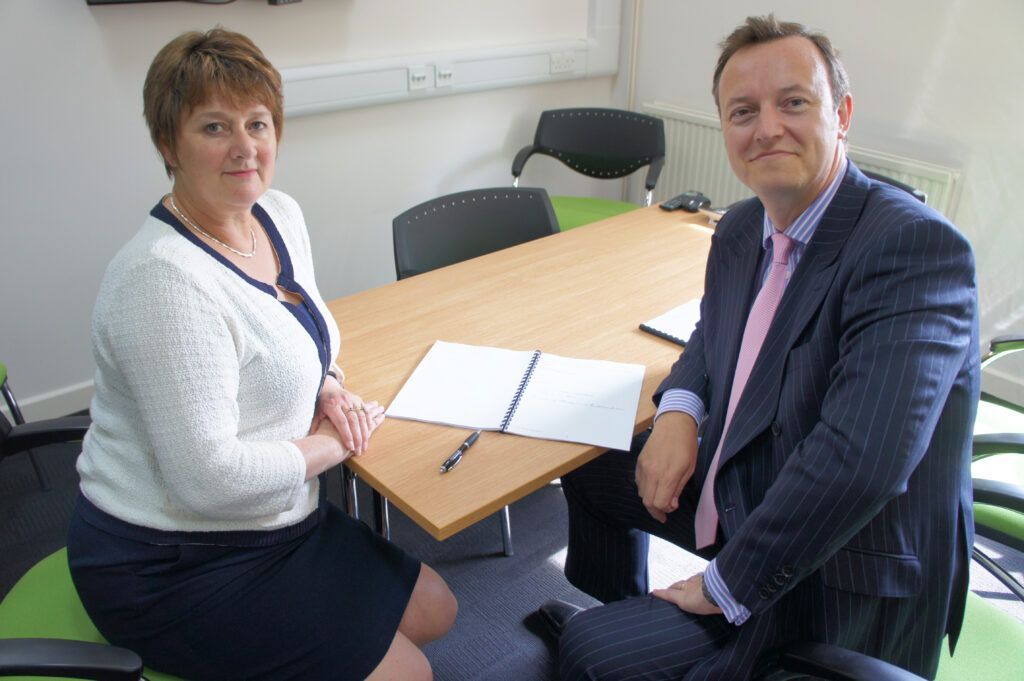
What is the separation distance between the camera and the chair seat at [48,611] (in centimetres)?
127

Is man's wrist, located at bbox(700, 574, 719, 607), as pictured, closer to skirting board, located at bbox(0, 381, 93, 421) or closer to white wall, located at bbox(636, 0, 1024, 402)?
white wall, located at bbox(636, 0, 1024, 402)

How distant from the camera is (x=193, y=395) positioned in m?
1.13

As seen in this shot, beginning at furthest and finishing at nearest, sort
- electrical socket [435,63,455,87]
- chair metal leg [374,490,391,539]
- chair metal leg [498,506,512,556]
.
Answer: electrical socket [435,63,455,87], chair metal leg [498,506,512,556], chair metal leg [374,490,391,539]

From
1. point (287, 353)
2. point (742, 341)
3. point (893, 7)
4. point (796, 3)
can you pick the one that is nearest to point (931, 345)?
point (742, 341)

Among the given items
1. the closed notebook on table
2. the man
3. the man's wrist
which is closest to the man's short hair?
the man

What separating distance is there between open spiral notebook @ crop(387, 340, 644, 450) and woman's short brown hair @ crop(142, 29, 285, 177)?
1.98ft

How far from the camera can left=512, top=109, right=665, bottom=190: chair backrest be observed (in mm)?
3504

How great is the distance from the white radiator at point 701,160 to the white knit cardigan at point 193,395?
8.54 ft

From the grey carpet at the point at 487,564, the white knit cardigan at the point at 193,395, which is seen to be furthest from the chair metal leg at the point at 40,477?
the white knit cardigan at the point at 193,395

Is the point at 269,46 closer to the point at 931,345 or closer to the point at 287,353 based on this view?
the point at 287,353

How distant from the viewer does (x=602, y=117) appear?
11.7 ft

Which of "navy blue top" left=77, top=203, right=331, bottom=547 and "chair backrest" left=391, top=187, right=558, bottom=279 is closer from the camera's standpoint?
"navy blue top" left=77, top=203, right=331, bottom=547

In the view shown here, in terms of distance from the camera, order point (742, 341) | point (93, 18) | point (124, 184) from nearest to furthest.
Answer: point (742, 341) < point (93, 18) < point (124, 184)

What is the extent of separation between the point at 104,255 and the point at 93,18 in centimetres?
82
